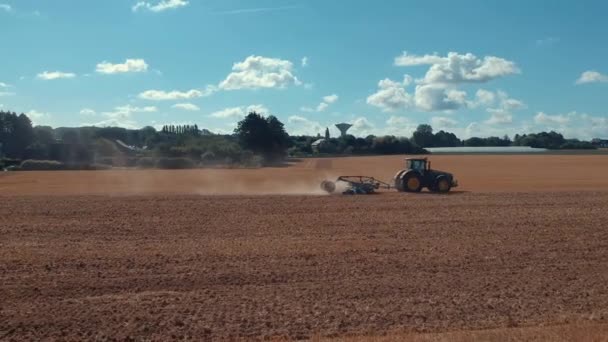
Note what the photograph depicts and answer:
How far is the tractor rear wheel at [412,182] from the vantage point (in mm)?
34594

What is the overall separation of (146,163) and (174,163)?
385 centimetres

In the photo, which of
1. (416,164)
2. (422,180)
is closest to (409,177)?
(422,180)

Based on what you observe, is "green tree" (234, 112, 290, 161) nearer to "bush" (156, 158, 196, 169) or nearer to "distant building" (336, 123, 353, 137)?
"bush" (156, 158, 196, 169)

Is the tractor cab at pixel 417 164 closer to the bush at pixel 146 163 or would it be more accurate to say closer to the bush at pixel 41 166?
the bush at pixel 146 163

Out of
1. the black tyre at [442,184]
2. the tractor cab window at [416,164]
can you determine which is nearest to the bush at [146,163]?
the tractor cab window at [416,164]

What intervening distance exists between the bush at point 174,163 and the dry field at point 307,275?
59094 millimetres

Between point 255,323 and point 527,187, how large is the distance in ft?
112

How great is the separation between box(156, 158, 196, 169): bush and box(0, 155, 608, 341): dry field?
59.1 metres

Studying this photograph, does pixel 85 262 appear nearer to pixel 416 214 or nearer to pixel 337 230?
pixel 337 230

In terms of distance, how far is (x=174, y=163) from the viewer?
8519 cm

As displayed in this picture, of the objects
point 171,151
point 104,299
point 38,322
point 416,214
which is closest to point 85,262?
point 104,299

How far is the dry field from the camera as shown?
1042cm

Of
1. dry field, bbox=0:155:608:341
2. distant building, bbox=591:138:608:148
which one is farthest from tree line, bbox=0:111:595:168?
dry field, bbox=0:155:608:341

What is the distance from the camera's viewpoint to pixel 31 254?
53.9ft
